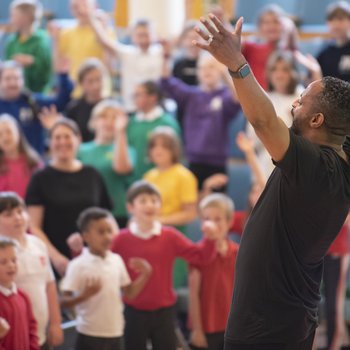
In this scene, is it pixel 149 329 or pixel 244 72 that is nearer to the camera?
pixel 244 72

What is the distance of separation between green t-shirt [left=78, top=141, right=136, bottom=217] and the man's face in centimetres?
250

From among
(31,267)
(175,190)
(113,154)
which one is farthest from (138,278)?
(113,154)

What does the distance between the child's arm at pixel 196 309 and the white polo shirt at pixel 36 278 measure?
782 mm

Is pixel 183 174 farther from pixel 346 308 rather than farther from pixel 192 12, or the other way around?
pixel 192 12

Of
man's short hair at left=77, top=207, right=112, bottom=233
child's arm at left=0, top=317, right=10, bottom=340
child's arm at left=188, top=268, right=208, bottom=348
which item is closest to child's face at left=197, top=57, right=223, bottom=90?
child's arm at left=188, top=268, right=208, bottom=348

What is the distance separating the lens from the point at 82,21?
20.8 feet

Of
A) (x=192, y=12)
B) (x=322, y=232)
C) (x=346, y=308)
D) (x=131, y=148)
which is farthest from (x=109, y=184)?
(x=192, y=12)

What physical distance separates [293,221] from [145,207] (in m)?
1.68

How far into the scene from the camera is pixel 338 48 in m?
5.87

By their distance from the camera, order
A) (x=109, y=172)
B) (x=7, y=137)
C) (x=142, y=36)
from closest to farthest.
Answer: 1. (x=7, y=137)
2. (x=109, y=172)
3. (x=142, y=36)

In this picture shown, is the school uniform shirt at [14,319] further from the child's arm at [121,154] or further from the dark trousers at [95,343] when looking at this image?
the child's arm at [121,154]

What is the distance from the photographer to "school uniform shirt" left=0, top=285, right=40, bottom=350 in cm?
347

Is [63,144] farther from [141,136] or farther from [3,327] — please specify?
[3,327]

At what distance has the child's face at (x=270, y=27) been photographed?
5797 millimetres
